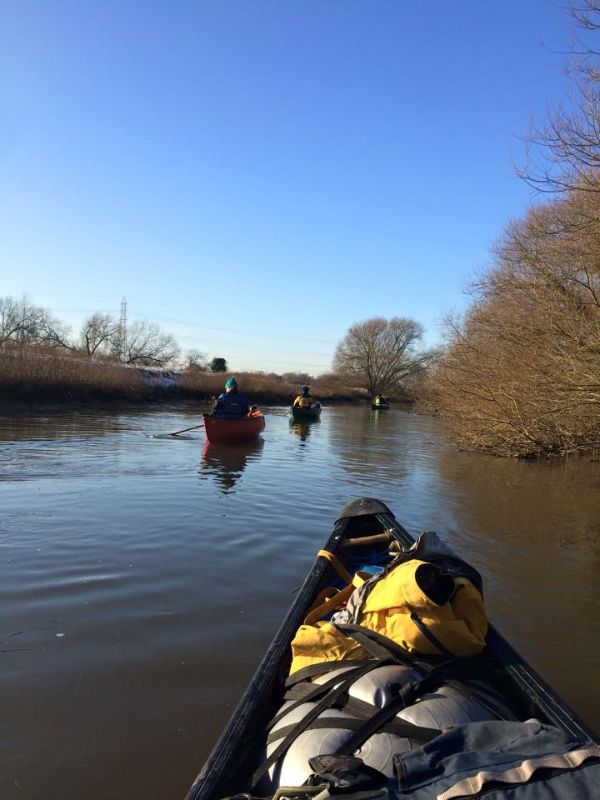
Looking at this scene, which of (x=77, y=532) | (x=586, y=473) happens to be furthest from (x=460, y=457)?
(x=77, y=532)

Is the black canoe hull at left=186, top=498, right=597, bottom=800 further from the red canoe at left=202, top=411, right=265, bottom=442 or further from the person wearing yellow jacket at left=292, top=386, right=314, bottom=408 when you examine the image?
the person wearing yellow jacket at left=292, top=386, right=314, bottom=408

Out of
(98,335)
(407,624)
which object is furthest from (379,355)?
(407,624)

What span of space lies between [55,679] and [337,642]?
6.59 ft

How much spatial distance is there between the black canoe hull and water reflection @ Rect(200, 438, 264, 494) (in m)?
6.74

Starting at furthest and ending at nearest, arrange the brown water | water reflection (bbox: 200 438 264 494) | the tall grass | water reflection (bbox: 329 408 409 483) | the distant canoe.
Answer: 1. the distant canoe
2. the tall grass
3. water reflection (bbox: 329 408 409 483)
4. water reflection (bbox: 200 438 264 494)
5. the brown water

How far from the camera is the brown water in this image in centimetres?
305

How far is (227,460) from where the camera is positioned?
1339 cm

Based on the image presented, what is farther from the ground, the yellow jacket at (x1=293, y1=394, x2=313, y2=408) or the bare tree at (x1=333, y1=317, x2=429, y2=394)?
the bare tree at (x1=333, y1=317, x2=429, y2=394)

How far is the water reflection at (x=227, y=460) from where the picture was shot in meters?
10.9

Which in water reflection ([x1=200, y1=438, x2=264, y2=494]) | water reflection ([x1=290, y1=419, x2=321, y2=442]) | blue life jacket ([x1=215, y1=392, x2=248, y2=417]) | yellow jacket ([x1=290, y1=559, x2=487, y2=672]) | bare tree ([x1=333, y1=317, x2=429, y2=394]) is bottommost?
water reflection ([x1=200, y1=438, x2=264, y2=494])

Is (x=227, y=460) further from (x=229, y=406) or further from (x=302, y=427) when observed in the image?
(x=302, y=427)

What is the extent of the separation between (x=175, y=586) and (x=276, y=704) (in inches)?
104

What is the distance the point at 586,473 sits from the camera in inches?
605

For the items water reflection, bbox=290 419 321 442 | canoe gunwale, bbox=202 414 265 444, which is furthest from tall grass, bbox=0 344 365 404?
canoe gunwale, bbox=202 414 265 444
